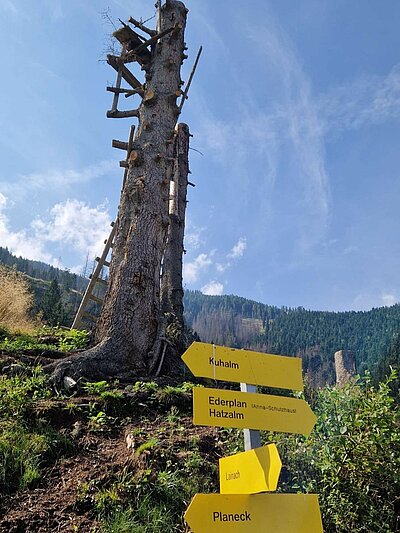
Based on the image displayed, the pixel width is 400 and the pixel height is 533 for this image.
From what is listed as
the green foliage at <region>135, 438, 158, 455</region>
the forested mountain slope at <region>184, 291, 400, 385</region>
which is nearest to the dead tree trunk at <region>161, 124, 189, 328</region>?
the green foliage at <region>135, 438, 158, 455</region>

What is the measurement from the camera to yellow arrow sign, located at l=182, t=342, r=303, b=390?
2.24 metres

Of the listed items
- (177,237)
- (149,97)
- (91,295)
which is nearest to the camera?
(149,97)

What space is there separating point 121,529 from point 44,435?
1.12 m

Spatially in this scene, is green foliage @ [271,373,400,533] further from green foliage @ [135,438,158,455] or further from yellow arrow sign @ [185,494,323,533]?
green foliage @ [135,438,158,455]

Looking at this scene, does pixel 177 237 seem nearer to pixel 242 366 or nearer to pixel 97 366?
pixel 97 366

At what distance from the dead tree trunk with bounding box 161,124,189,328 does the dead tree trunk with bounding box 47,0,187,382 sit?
4.80 feet

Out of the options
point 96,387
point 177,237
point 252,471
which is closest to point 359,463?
point 252,471

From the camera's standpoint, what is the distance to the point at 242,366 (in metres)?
2.34

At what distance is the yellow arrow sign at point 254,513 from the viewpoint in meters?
1.77

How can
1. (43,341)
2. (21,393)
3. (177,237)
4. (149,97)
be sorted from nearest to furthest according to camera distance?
(21,393) < (43,341) < (149,97) < (177,237)

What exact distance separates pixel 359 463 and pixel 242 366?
953 millimetres

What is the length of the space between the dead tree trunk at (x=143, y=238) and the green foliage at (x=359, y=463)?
8.48ft

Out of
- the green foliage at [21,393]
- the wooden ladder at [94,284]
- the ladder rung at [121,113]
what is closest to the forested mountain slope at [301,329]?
the wooden ladder at [94,284]

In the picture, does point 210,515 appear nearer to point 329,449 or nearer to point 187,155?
point 329,449
